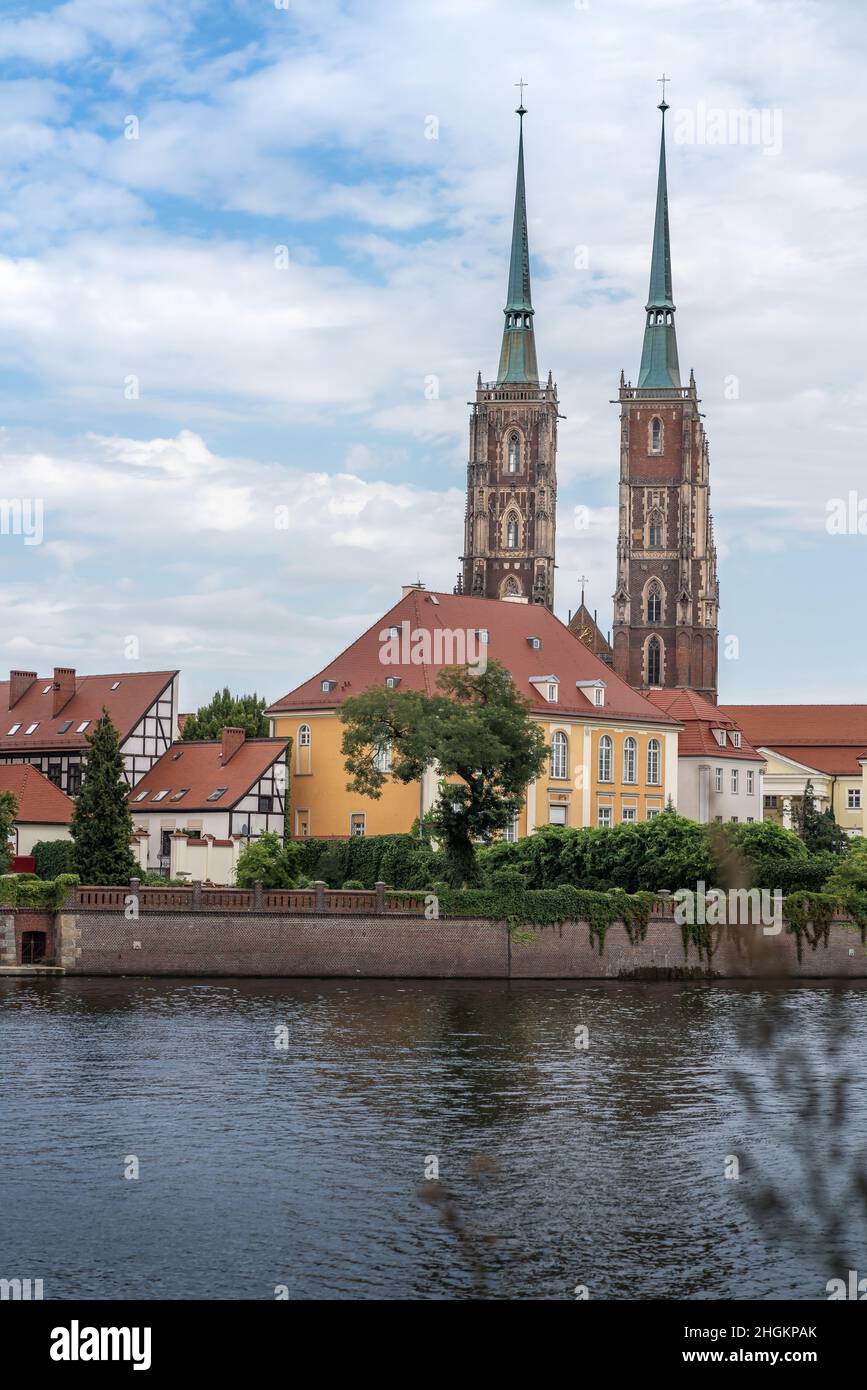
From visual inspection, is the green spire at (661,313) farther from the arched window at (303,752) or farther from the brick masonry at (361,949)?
the brick masonry at (361,949)

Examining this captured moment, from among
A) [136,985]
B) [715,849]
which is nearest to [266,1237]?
[715,849]

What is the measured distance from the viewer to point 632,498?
136875 mm

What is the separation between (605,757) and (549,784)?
441cm

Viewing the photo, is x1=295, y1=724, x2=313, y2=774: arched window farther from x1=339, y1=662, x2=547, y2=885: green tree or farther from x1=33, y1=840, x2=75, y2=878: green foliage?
x1=339, y1=662, x2=547, y2=885: green tree

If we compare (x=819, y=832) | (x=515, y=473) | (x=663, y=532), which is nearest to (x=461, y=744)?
(x=819, y=832)

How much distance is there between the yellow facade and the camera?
253 feet

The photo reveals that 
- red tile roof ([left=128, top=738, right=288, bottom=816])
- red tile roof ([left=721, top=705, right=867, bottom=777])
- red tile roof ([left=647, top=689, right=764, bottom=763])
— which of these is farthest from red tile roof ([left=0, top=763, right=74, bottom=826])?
red tile roof ([left=721, top=705, right=867, bottom=777])

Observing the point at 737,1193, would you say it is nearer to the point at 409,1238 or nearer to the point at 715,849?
the point at 409,1238

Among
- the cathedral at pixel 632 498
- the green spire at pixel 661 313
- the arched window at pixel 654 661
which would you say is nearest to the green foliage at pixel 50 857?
the cathedral at pixel 632 498

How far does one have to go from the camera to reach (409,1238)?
69.5 feet

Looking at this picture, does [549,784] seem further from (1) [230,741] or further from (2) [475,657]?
(1) [230,741]

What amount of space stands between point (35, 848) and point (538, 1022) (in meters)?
32.6

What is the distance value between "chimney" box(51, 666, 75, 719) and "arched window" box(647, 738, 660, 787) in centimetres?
2752

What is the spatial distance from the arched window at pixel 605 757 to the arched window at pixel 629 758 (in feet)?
3.42
